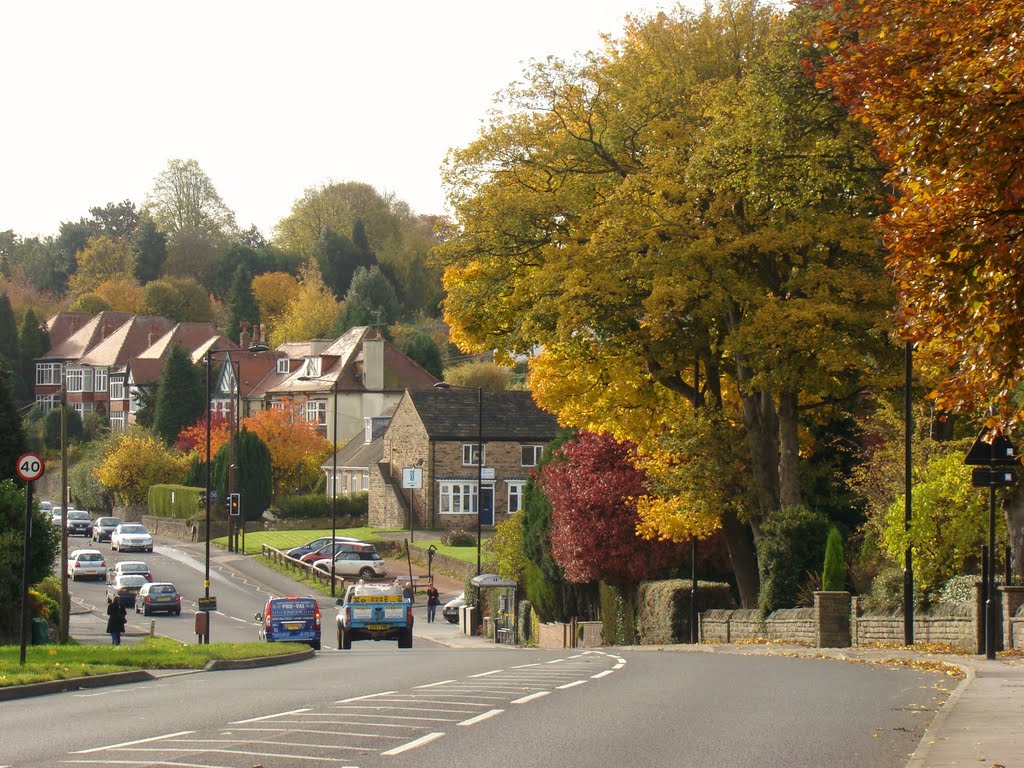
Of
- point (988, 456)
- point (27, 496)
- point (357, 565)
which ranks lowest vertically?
point (357, 565)

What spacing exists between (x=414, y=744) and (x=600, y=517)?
1272 inches

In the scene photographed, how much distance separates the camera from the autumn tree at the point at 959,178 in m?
11.4

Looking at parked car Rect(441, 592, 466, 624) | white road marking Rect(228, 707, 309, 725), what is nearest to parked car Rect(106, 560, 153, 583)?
parked car Rect(441, 592, 466, 624)

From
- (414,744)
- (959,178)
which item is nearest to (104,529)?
(414,744)

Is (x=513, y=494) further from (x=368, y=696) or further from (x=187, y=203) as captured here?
(x=187, y=203)

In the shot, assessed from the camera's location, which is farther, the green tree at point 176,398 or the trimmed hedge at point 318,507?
the green tree at point 176,398

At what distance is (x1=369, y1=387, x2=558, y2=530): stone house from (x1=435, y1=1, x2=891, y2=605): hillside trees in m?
44.9

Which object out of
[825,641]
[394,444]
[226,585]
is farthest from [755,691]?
[394,444]

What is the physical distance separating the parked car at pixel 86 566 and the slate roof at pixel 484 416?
1961 centimetres

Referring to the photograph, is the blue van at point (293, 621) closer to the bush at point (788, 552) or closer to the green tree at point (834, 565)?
the bush at point (788, 552)

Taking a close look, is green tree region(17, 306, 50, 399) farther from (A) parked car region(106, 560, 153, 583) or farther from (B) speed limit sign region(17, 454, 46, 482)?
(B) speed limit sign region(17, 454, 46, 482)

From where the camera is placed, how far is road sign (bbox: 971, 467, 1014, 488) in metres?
21.4

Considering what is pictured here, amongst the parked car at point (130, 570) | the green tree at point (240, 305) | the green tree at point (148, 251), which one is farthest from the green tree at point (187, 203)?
the parked car at point (130, 570)

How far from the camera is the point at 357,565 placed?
69.5m
